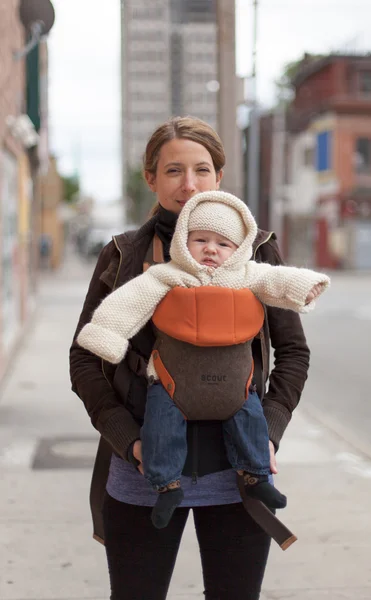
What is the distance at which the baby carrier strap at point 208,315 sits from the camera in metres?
2.14

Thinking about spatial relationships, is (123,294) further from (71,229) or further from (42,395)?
(71,229)

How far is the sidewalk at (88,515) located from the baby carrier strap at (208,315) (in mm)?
2149

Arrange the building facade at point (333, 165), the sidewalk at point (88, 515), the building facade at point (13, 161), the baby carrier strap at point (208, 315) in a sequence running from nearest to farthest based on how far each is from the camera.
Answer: the baby carrier strap at point (208, 315) < the sidewalk at point (88, 515) < the building facade at point (13, 161) < the building facade at point (333, 165)

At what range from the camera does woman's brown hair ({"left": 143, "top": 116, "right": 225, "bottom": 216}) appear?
2.41 metres

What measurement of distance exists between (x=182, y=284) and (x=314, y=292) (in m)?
0.35

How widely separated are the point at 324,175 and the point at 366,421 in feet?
111

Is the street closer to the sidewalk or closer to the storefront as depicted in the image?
the sidewalk

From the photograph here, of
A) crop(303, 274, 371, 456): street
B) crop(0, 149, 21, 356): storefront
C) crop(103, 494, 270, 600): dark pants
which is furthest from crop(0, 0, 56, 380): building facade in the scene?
crop(103, 494, 270, 600): dark pants

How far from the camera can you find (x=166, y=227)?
2434 mm

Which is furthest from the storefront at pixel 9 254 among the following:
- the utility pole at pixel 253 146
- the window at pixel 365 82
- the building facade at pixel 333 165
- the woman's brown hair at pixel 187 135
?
the window at pixel 365 82

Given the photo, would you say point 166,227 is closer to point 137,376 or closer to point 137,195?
point 137,376

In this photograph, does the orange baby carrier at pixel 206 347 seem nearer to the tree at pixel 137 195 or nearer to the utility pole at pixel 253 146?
the utility pole at pixel 253 146

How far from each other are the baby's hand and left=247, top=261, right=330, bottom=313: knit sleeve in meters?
0.01

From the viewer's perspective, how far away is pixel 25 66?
48.9ft
